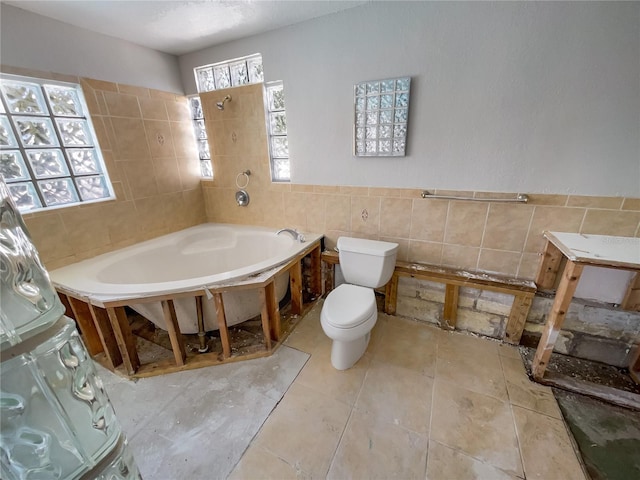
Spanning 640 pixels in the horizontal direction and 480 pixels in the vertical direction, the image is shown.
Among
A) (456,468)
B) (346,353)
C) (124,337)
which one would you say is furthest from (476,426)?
(124,337)

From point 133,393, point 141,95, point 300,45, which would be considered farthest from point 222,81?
point 133,393

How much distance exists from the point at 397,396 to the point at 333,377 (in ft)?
1.28

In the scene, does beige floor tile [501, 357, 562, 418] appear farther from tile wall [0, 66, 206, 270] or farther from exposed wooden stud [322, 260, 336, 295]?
tile wall [0, 66, 206, 270]

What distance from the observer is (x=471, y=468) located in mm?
1179

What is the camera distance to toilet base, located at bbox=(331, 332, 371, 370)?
166cm

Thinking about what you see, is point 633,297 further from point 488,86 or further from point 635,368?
point 488,86

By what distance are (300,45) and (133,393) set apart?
8.59 feet

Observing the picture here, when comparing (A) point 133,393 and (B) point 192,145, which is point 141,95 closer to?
(B) point 192,145

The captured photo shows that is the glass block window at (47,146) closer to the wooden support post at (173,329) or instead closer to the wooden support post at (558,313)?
the wooden support post at (173,329)

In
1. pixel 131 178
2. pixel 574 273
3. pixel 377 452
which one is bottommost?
pixel 377 452

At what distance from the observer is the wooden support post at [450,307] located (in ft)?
6.40

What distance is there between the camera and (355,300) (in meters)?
1.75

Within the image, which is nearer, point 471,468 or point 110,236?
point 471,468

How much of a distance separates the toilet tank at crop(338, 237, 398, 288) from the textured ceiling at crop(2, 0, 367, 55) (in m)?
1.60
